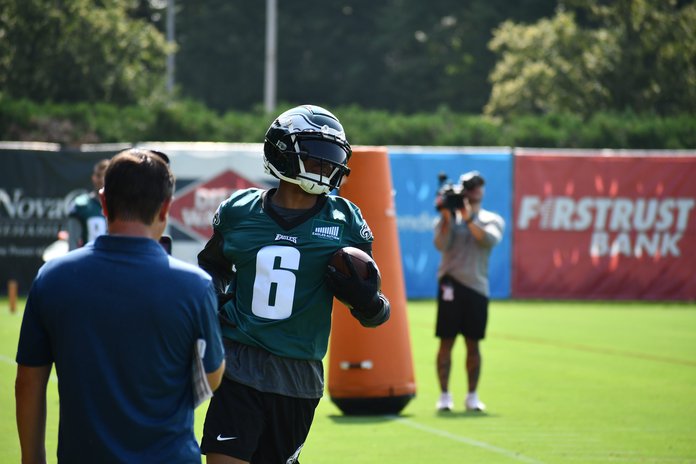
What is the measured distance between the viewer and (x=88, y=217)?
36.9 feet

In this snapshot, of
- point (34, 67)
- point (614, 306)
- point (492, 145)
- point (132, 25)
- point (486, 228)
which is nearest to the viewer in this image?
point (486, 228)

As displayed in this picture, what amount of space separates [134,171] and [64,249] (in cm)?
930

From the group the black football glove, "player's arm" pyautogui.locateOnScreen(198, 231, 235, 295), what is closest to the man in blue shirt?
the black football glove

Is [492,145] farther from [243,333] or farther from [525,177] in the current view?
[243,333]

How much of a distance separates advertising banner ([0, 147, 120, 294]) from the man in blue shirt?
1808cm

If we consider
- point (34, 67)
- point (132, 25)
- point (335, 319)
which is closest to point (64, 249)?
point (335, 319)

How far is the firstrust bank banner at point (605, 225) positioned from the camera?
22953 millimetres

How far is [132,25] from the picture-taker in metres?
36.5

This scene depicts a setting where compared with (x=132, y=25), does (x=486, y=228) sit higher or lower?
lower

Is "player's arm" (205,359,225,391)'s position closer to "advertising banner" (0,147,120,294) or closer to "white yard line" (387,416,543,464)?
"white yard line" (387,416,543,464)

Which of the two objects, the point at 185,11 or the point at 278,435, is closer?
the point at 278,435

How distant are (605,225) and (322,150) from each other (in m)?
18.7

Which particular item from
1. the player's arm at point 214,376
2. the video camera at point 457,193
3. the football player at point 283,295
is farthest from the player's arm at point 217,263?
the video camera at point 457,193

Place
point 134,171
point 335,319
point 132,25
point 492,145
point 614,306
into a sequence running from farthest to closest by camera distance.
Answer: point 132,25 → point 492,145 → point 614,306 → point 335,319 → point 134,171
